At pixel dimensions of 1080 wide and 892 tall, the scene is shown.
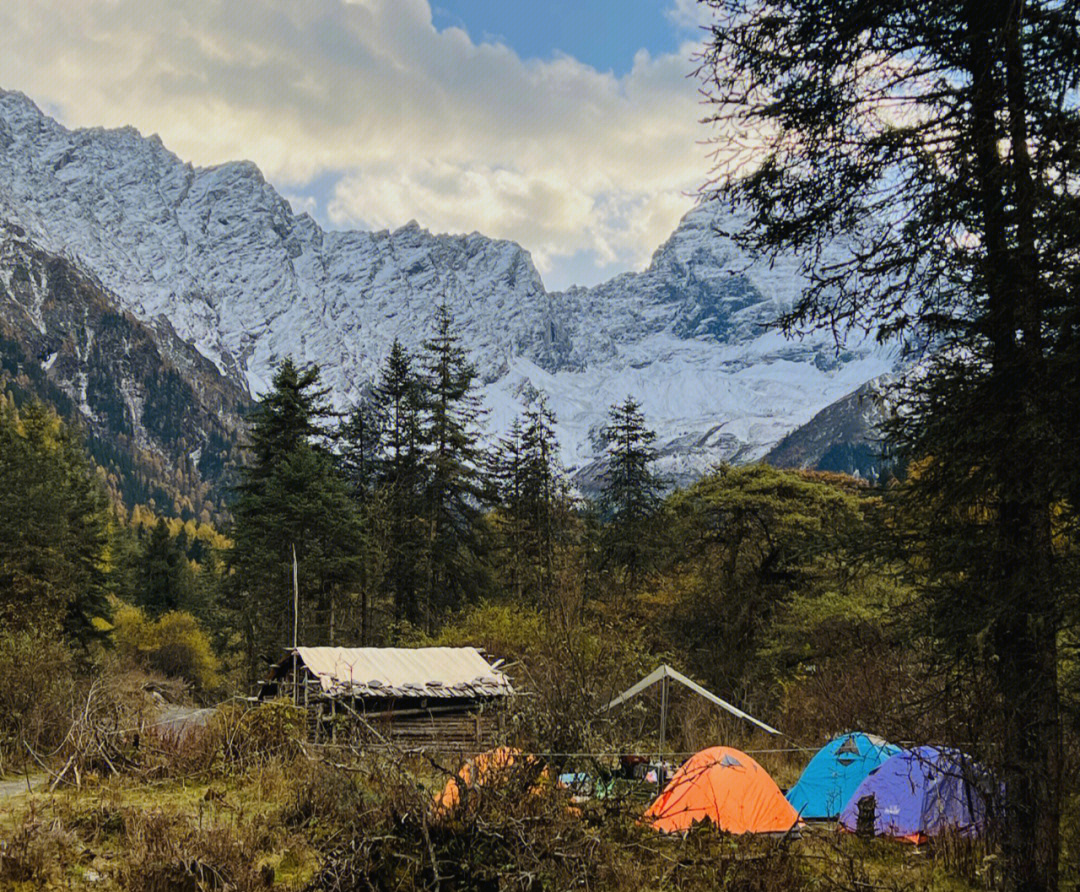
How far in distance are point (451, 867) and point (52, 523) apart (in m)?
28.5

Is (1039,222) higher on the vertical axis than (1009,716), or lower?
higher

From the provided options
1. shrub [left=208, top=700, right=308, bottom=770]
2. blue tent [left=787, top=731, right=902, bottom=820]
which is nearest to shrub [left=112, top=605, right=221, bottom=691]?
shrub [left=208, top=700, right=308, bottom=770]

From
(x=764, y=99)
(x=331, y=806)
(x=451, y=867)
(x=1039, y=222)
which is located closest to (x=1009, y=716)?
(x=1039, y=222)

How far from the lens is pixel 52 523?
30984 mm

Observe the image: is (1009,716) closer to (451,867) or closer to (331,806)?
(451,867)

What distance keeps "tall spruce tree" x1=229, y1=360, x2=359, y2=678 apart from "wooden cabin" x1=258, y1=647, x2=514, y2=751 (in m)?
9.60

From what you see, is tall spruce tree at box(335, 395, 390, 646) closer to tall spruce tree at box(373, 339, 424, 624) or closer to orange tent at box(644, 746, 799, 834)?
tall spruce tree at box(373, 339, 424, 624)

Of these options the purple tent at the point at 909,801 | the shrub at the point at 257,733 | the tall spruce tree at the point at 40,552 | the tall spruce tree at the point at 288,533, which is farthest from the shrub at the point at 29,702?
the tall spruce tree at the point at 288,533

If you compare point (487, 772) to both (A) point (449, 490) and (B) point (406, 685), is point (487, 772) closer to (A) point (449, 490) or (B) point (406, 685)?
(B) point (406, 685)

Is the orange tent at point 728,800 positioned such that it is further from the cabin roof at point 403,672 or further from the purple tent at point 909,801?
the cabin roof at point 403,672

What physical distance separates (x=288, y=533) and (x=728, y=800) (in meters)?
22.1

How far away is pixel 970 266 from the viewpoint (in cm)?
736

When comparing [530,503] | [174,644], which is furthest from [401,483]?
[174,644]

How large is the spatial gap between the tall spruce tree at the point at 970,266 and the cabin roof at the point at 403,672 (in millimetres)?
12782
